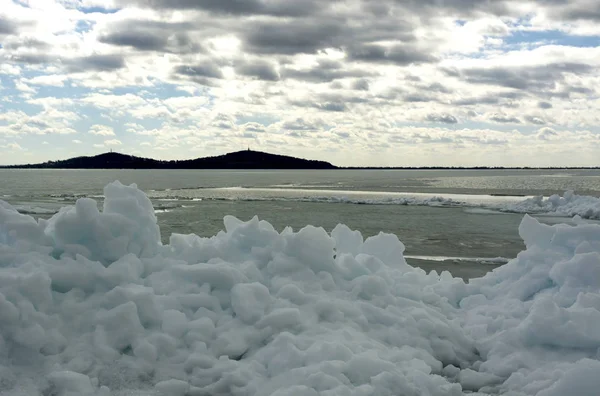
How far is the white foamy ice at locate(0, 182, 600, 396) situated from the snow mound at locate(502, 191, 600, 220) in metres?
22.2

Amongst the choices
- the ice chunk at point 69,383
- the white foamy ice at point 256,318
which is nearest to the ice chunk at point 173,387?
the white foamy ice at point 256,318

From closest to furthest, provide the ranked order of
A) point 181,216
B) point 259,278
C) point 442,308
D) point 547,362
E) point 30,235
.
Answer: point 547,362 → point 30,235 → point 259,278 → point 442,308 → point 181,216

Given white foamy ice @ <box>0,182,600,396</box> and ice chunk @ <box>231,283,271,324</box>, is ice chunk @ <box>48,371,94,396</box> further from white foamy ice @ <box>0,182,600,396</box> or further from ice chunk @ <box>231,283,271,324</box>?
ice chunk @ <box>231,283,271,324</box>

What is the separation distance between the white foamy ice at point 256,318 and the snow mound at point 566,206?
872 inches

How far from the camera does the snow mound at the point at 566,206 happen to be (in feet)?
90.5

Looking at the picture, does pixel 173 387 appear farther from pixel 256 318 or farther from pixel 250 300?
pixel 250 300

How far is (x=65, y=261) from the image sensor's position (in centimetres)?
615

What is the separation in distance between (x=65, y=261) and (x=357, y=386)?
12.0 ft

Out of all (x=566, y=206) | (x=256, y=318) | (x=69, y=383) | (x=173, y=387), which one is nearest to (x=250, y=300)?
(x=256, y=318)

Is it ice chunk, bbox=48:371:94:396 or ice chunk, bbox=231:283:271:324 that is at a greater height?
ice chunk, bbox=231:283:271:324

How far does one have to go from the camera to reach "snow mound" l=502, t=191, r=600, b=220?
1086 inches

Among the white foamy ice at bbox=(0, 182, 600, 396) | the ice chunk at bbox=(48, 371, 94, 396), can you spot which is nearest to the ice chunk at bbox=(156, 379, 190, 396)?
the white foamy ice at bbox=(0, 182, 600, 396)

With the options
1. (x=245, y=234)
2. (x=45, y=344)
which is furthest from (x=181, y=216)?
(x=45, y=344)

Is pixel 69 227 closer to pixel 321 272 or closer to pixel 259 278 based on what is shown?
pixel 259 278
